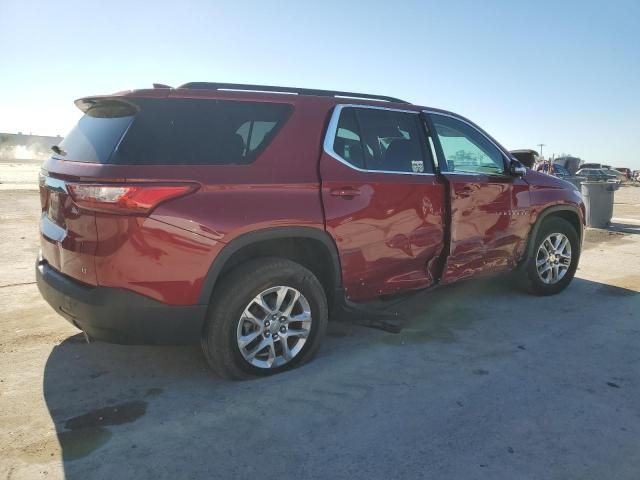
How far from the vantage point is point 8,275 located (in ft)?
18.4

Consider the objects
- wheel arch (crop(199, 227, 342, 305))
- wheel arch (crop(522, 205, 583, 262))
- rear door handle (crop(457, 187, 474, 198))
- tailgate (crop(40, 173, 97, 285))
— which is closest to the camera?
tailgate (crop(40, 173, 97, 285))

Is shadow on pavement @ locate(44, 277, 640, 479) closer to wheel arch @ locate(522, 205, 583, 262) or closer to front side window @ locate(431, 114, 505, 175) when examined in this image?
wheel arch @ locate(522, 205, 583, 262)

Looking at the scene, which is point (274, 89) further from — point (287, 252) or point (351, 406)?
point (351, 406)

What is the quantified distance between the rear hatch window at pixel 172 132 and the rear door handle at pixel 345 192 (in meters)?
0.56

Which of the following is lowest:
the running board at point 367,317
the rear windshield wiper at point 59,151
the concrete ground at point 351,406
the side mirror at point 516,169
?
the concrete ground at point 351,406

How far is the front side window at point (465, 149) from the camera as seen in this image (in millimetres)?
4258

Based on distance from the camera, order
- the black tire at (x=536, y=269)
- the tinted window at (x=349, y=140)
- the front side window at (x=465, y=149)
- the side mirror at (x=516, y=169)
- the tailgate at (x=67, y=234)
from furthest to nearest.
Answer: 1. the black tire at (x=536, y=269)
2. the side mirror at (x=516, y=169)
3. the front side window at (x=465, y=149)
4. the tinted window at (x=349, y=140)
5. the tailgate at (x=67, y=234)

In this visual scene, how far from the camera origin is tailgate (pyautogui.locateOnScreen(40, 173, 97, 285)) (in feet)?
9.07

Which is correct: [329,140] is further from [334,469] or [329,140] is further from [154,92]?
[334,469]

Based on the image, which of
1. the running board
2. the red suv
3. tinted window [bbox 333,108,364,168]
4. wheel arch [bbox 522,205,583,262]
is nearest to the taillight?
the red suv

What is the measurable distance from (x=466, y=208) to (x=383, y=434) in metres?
2.25

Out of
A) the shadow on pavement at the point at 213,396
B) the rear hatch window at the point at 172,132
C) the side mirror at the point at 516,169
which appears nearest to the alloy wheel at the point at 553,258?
the shadow on pavement at the point at 213,396

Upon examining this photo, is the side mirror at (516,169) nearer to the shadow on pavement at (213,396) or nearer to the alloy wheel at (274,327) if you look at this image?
the shadow on pavement at (213,396)

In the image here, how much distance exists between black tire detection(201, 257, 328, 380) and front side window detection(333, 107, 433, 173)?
941 mm
